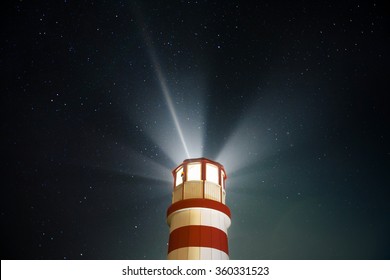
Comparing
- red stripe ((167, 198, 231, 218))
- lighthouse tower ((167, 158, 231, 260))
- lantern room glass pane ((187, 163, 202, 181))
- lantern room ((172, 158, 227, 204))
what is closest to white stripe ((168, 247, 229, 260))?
lighthouse tower ((167, 158, 231, 260))

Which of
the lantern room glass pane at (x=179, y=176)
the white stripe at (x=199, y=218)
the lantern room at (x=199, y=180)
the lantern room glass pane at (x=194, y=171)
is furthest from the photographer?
the lantern room glass pane at (x=179, y=176)

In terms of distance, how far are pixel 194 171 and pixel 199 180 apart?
12.5 inches

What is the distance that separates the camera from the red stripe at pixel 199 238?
5991 millimetres

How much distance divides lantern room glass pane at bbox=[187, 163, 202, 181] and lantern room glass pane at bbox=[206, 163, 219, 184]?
6.6 inches

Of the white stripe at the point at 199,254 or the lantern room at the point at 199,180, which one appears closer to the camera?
the white stripe at the point at 199,254

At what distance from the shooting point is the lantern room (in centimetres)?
656

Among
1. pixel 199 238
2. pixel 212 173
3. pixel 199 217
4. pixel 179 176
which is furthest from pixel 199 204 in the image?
pixel 179 176

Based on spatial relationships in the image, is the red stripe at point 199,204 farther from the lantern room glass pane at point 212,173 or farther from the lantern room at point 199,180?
the lantern room glass pane at point 212,173

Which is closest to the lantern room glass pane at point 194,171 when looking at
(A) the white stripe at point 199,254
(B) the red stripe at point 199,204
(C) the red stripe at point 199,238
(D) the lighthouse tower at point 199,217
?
(D) the lighthouse tower at point 199,217
